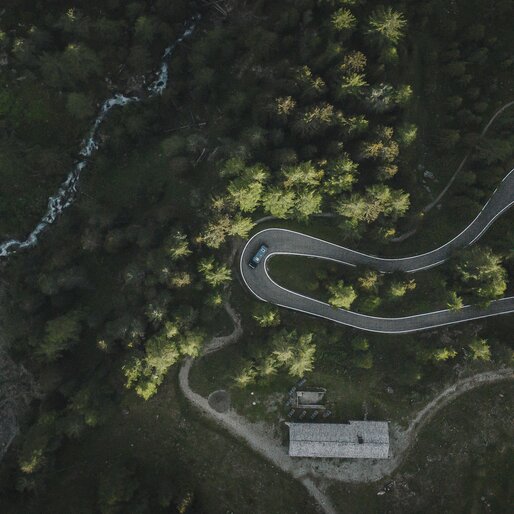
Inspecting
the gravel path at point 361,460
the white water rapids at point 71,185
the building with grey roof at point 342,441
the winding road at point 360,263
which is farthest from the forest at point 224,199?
the building with grey roof at point 342,441

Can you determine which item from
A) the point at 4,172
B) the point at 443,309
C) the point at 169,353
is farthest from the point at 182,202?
the point at 443,309

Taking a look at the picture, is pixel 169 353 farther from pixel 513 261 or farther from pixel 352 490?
pixel 513 261

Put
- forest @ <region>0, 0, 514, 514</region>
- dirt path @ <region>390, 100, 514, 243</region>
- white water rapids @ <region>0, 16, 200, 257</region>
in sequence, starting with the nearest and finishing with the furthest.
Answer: forest @ <region>0, 0, 514, 514</region> → dirt path @ <region>390, 100, 514, 243</region> → white water rapids @ <region>0, 16, 200, 257</region>

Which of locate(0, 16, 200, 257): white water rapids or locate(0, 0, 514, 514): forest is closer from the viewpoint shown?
locate(0, 0, 514, 514): forest

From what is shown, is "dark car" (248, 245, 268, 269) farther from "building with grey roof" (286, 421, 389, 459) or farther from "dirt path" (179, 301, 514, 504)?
"building with grey roof" (286, 421, 389, 459)

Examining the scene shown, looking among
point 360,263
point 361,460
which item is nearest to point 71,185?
point 360,263

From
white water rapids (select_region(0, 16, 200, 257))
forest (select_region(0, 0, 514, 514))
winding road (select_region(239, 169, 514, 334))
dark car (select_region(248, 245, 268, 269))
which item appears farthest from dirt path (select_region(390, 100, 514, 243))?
white water rapids (select_region(0, 16, 200, 257))
